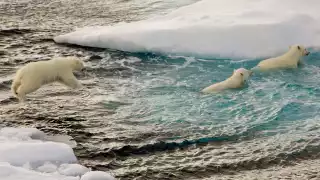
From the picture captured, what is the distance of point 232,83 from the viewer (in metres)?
9.51

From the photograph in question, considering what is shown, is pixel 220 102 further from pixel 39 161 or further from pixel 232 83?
pixel 39 161

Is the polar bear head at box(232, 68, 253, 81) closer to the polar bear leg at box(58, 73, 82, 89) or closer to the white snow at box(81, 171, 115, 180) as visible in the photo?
the polar bear leg at box(58, 73, 82, 89)

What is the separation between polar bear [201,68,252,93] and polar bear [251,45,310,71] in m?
0.70

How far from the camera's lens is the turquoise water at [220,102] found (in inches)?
320

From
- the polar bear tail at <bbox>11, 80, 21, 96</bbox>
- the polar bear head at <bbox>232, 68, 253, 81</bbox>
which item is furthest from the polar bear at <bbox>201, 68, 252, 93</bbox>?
the polar bear tail at <bbox>11, 80, 21, 96</bbox>

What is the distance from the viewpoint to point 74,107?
8.98 metres

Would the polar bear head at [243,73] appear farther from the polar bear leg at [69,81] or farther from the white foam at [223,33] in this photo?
the polar bear leg at [69,81]

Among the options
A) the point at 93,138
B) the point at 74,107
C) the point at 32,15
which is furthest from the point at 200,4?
the point at 93,138

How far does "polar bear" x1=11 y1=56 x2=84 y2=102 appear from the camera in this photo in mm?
8805

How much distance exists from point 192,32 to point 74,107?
3.61 m

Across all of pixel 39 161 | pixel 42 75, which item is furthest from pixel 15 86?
pixel 39 161

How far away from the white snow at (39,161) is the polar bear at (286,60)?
15.3 feet

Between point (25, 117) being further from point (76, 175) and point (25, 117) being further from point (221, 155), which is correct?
point (221, 155)

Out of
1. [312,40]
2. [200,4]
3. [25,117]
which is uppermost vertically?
[200,4]
